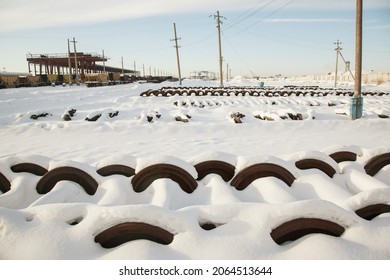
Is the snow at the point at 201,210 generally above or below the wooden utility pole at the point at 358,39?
below

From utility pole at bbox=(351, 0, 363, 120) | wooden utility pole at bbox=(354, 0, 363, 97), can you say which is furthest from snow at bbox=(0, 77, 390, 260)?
wooden utility pole at bbox=(354, 0, 363, 97)

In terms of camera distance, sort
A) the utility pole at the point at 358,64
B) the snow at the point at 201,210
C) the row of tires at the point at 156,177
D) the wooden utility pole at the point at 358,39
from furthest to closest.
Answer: the wooden utility pole at the point at 358,39 < the utility pole at the point at 358,64 < the row of tires at the point at 156,177 < the snow at the point at 201,210

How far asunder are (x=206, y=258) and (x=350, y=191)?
3.72 feet

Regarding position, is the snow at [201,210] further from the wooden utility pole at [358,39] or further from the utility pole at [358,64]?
the wooden utility pole at [358,39]

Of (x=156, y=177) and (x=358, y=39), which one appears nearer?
(x=156, y=177)

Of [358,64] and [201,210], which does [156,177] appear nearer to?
[201,210]

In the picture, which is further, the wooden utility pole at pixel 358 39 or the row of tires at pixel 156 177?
the wooden utility pole at pixel 358 39

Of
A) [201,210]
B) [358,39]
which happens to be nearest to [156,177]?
[201,210]

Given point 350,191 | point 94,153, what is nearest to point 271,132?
point 94,153

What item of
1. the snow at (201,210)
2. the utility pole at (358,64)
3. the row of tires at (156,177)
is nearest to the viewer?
the snow at (201,210)

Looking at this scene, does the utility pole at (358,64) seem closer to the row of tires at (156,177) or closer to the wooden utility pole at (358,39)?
the wooden utility pole at (358,39)

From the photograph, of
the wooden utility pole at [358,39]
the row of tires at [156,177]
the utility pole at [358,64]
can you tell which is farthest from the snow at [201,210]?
the wooden utility pole at [358,39]

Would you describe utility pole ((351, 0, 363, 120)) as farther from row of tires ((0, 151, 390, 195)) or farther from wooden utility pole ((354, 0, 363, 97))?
row of tires ((0, 151, 390, 195))
